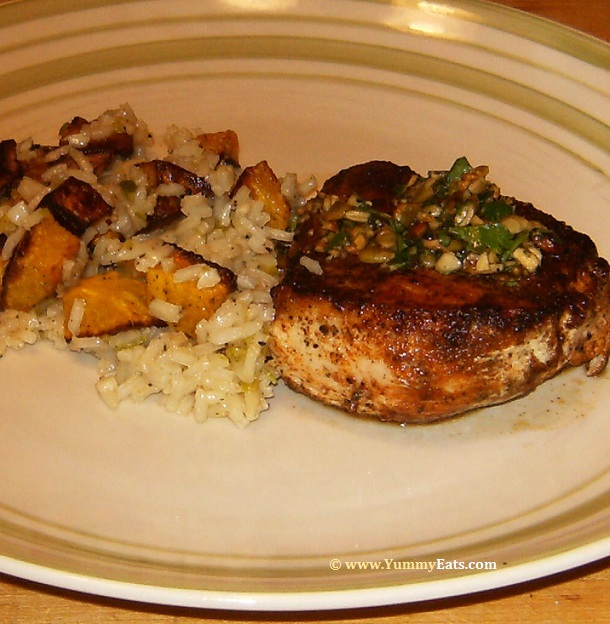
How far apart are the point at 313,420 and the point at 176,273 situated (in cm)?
93

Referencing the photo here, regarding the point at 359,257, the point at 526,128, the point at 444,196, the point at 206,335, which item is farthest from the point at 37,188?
the point at 526,128

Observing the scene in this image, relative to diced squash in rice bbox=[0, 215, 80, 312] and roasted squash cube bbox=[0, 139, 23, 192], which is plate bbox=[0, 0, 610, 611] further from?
roasted squash cube bbox=[0, 139, 23, 192]

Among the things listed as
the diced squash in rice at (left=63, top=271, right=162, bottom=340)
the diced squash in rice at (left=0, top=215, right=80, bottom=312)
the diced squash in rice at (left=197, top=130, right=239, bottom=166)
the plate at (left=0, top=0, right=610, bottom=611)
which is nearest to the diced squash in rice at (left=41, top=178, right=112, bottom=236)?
the diced squash in rice at (left=0, top=215, right=80, bottom=312)

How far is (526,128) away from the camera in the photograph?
4891 millimetres

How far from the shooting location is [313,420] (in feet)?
11.8

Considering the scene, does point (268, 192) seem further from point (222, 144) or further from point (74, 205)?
point (74, 205)

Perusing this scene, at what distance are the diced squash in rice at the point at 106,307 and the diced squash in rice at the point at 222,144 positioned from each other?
1083 millimetres

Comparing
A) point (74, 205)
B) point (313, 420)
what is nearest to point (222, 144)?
point (74, 205)

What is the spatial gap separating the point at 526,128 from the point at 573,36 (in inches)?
31.9

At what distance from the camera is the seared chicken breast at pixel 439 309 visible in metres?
3.31

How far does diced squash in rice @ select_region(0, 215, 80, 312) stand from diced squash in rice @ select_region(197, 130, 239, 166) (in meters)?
1.00

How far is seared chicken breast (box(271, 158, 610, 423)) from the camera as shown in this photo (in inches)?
130

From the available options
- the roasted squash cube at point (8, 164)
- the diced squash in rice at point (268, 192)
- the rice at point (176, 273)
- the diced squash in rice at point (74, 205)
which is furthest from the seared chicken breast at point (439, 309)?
the roasted squash cube at point (8, 164)

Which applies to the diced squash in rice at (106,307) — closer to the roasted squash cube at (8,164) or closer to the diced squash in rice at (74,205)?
the diced squash in rice at (74,205)
